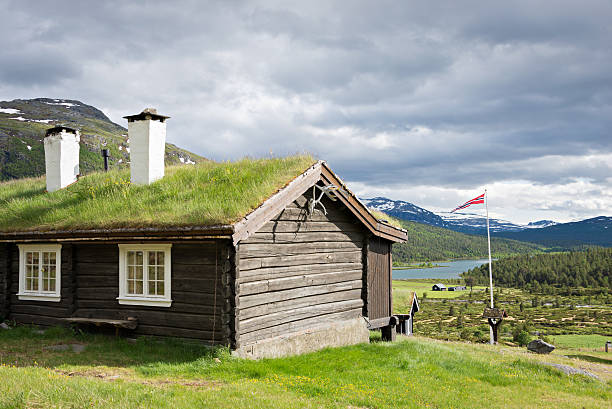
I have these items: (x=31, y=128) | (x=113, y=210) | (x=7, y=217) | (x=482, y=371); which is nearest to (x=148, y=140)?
(x=113, y=210)

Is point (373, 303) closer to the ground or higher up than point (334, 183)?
closer to the ground

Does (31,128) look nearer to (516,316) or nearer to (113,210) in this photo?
(516,316)

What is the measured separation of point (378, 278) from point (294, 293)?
5.23 meters

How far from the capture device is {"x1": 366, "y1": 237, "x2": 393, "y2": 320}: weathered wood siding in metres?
16.4

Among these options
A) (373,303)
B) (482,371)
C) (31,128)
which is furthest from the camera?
(31,128)

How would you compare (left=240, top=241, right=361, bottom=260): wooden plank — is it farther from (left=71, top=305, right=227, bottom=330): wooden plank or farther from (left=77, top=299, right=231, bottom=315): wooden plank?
(left=71, top=305, right=227, bottom=330): wooden plank

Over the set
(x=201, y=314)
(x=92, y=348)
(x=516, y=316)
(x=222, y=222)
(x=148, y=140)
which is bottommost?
(x=516, y=316)

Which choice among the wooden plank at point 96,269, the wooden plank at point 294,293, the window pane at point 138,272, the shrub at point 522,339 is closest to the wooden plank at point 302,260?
the wooden plank at point 294,293

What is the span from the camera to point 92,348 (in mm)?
11156

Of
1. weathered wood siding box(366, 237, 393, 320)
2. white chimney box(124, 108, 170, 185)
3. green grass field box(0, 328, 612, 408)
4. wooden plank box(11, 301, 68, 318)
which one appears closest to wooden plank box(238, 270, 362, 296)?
weathered wood siding box(366, 237, 393, 320)

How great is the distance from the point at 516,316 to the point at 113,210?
116180 mm

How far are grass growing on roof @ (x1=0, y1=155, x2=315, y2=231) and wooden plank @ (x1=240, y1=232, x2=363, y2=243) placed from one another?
1032mm

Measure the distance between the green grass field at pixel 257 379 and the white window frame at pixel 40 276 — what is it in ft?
3.15

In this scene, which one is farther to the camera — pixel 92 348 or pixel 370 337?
pixel 370 337
